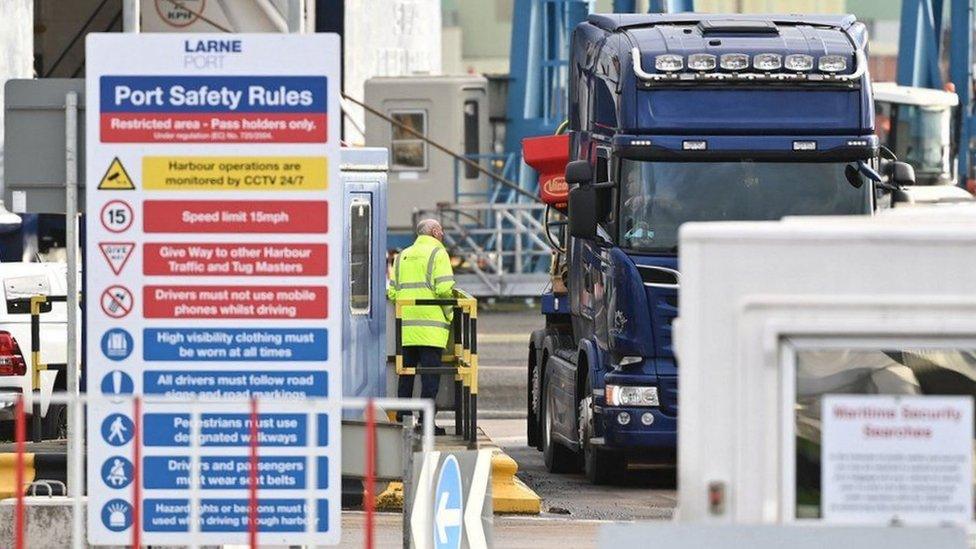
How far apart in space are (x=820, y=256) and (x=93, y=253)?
11.7ft

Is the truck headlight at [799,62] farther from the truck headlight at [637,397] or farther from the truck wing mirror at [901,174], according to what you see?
the truck headlight at [637,397]

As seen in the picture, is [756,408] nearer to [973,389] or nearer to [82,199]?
[973,389]

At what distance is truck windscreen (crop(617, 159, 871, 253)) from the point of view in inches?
580

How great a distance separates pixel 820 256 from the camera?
6.21 m

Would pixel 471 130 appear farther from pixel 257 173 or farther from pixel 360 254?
pixel 257 173

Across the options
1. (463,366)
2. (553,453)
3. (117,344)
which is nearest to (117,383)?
(117,344)

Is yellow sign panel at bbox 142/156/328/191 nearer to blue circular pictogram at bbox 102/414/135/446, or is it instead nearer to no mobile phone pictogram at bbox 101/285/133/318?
no mobile phone pictogram at bbox 101/285/133/318

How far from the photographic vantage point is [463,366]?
15.6m

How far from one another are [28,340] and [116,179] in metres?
8.97

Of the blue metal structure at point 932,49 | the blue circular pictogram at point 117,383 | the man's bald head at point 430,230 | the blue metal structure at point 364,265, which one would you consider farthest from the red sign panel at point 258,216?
the blue metal structure at point 932,49

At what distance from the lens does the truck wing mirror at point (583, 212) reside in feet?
49.2

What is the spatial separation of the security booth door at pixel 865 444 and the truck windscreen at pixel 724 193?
28.2 ft

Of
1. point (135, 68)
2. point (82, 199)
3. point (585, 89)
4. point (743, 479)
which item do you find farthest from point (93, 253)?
point (585, 89)

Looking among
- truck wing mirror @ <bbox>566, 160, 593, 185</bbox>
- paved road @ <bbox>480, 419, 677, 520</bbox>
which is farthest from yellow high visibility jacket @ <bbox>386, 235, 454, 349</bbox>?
truck wing mirror @ <bbox>566, 160, 593, 185</bbox>
